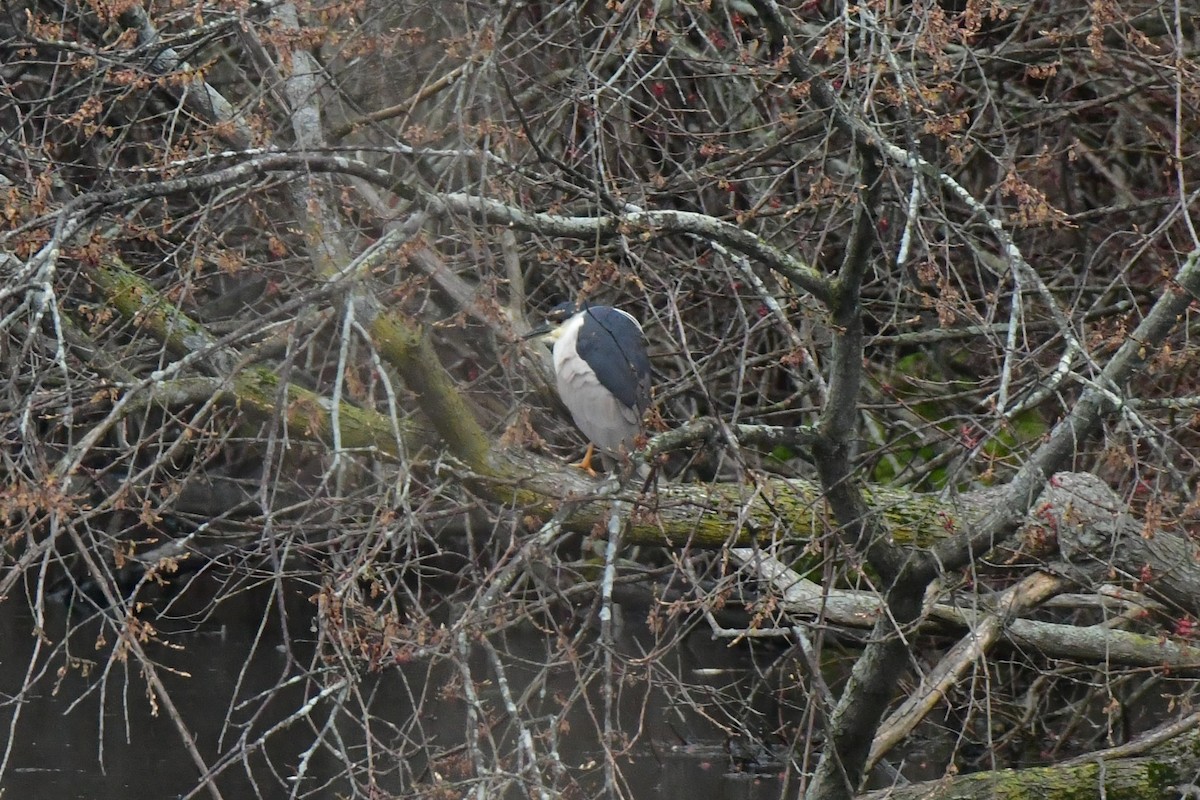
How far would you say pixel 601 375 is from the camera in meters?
4.41

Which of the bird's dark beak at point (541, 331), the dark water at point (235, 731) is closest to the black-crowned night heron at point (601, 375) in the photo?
the bird's dark beak at point (541, 331)

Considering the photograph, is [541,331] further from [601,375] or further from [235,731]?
[235,731]

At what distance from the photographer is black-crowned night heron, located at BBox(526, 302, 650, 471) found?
4.41 meters

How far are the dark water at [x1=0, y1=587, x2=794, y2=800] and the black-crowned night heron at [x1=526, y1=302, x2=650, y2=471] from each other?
81 cm

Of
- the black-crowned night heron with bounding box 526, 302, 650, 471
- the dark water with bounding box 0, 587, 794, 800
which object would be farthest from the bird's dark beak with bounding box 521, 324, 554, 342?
the dark water with bounding box 0, 587, 794, 800

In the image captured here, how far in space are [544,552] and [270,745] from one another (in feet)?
11.3

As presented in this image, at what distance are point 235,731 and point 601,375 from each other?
231 centimetres

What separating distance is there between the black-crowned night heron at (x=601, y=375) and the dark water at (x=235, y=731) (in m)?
0.81

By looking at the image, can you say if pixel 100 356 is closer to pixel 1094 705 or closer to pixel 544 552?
pixel 544 552

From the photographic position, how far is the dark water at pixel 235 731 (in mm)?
5082

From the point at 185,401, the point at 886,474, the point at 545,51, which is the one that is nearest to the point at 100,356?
the point at 185,401

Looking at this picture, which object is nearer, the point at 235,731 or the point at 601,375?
the point at 601,375

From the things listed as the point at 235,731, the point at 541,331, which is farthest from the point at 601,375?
the point at 235,731

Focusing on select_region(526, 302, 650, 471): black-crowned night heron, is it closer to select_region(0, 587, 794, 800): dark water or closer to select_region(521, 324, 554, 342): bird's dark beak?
select_region(521, 324, 554, 342): bird's dark beak
